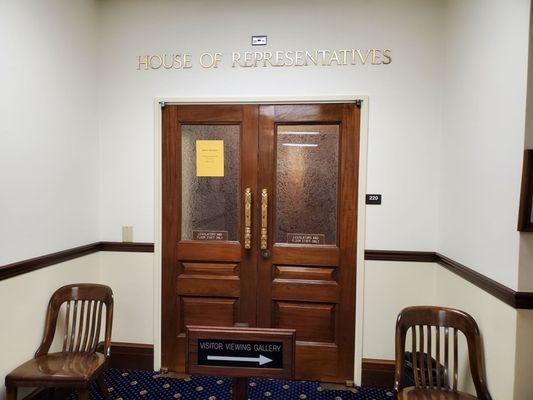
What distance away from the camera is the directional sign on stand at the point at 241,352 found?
0.98 meters

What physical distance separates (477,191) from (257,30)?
1.88 metres

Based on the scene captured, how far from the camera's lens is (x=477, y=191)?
187 cm

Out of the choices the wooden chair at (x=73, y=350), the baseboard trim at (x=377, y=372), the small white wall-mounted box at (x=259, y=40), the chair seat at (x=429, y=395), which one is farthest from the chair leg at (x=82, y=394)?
the small white wall-mounted box at (x=259, y=40)

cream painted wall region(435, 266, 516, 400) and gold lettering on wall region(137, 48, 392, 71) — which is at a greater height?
gold lettering on wall region(137, 48, 392, 71)

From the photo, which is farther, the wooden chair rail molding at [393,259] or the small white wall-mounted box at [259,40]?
the small white wall-mounted box at [259,40]

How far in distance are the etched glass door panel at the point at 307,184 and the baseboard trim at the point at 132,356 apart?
1.39 meters

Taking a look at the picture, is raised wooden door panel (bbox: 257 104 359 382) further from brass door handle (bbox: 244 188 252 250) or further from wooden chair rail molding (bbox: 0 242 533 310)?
wooden chair rail molding (bbox: 0 242 533 310)

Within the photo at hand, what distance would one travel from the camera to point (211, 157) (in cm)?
258

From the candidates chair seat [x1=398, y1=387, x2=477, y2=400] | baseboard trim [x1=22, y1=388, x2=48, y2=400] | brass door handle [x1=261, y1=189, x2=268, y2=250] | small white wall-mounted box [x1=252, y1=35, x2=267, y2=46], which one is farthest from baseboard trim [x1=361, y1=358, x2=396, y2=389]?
small white wall-mounted box [x1=252, y1=35, x2=267, y2=46]

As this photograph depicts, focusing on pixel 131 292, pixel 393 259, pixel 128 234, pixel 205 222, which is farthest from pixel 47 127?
pixel 393 259

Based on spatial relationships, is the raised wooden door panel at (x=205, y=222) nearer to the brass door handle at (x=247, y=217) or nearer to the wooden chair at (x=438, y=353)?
the brass door handle at (x=247, y=217)

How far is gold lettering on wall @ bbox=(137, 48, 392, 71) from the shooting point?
8.01 ft

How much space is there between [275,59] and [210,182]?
106 cm

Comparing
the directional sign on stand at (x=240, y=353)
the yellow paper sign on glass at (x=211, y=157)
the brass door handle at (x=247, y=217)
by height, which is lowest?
the directional sign on stand at (x=240, y=353)
